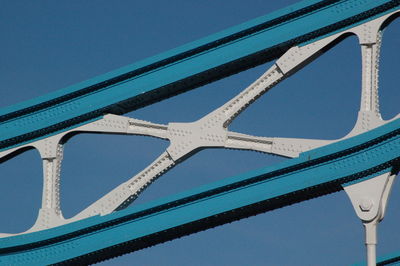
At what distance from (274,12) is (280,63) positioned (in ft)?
2.43

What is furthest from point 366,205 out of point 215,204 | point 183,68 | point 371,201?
point 183,68

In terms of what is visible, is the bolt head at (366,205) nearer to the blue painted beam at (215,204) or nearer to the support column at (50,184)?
the blue painted beam at (215,204)

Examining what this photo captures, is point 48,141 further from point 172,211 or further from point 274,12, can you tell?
point 274,12

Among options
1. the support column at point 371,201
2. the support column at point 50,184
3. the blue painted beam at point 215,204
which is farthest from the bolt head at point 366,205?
the support column at point 50,184

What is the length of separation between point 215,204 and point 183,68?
213cm

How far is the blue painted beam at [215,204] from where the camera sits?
20.2 meters

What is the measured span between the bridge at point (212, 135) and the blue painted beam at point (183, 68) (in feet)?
0.05

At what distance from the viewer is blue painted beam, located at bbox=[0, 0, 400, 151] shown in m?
21.0

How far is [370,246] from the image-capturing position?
19.7 meters

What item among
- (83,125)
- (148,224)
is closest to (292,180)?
(148,224)

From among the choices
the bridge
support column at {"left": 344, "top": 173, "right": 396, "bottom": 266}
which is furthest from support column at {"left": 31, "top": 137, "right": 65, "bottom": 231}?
support column at {"left": 344, "top": 173, "right": 396, "bottom": 266}

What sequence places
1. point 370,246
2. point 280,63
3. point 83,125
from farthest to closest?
point 83,125
point 280,63
point 370,246

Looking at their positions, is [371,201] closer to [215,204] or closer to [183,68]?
[215,204]

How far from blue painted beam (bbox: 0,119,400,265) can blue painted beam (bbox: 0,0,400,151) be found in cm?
166
